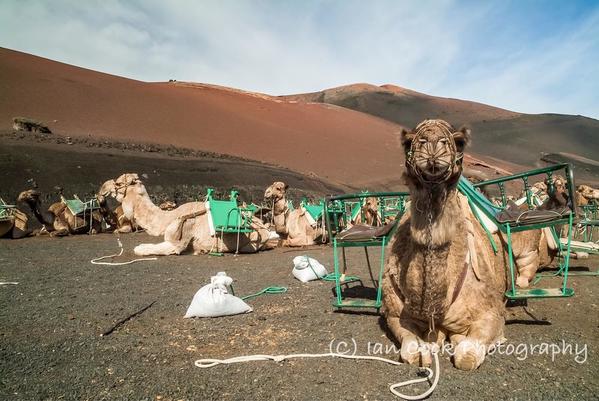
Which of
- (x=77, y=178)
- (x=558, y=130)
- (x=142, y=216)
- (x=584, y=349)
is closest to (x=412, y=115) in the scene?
(x=558, y=130)

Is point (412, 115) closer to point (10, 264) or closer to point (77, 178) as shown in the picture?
point (77, 178)

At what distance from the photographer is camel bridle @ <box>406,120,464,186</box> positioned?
2.99 m

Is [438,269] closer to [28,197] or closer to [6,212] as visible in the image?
[28,197]

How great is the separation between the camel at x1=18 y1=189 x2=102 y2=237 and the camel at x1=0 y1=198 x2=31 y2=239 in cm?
50

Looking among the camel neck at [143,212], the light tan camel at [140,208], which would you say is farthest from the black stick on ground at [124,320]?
the camel neck at [143,212]

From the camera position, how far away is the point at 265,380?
349cm

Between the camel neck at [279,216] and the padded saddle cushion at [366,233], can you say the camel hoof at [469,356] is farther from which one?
the camel neck at [279,216]

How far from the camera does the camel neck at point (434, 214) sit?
3217mm

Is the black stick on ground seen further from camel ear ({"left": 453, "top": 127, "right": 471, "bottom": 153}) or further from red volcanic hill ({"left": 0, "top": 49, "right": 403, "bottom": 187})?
red volcanic hill ({"left": 0, "top": 49, "right": 403, "bottom": 187})

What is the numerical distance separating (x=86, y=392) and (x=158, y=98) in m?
67.1

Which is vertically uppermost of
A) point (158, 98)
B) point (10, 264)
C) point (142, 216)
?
Answer: point (158, 98)

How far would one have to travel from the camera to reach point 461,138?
311 centimetres

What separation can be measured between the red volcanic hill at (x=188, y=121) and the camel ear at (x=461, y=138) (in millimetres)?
32862

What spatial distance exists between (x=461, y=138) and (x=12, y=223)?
16.3 meters
